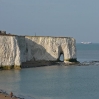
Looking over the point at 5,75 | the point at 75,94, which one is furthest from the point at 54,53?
the point at 75,94

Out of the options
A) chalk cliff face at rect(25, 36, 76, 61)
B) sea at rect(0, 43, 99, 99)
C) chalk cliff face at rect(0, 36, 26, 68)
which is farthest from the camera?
chalk cliff face at rect(25, 36, 76, 61)

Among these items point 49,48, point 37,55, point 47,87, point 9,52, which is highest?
point 49,48

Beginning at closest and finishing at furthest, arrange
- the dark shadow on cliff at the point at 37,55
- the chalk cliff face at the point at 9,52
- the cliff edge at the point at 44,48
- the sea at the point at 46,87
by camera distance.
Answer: the sea at the point at 46,87, the chalk cliff face at the point at 9,52, the cliff edge at the point at 44,48, the dark shadow on cliff at the point at 37,55

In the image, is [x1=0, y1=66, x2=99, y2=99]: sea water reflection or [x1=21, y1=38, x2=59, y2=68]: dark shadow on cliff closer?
[x1=0, y1=66, x2=99, y2=99]: sea water reflection

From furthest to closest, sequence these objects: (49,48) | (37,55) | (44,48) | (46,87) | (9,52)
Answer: (49,48), (44,48), (37,55), (9,52), (46,87)

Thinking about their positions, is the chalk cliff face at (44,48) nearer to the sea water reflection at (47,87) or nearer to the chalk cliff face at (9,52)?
the chalk cliff face at (9,52)

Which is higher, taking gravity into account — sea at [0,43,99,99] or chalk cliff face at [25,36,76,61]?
chalk cliff face at [25,36,76,61]

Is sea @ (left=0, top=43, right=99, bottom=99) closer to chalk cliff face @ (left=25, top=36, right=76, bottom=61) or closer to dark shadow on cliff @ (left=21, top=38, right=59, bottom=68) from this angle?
dark shadow on cliff @ (left=21, top=38, right=59, bottom=68)

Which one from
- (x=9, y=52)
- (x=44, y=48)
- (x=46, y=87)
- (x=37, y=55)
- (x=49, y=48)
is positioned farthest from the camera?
(x=49, y=48)

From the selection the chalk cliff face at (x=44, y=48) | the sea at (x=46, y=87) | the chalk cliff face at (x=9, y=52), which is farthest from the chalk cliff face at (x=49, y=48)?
the sea at (x=46, y=87)

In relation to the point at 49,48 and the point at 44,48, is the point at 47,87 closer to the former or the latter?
the point at 44,48

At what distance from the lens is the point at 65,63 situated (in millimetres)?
49156

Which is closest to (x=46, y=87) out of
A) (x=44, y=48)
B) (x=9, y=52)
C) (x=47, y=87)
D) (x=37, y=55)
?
(x=47, y=87)

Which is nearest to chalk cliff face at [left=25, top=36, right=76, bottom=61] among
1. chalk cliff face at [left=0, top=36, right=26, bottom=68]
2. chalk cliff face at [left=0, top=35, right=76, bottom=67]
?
chalk cliff face at [left=0, top=35, right=76, bottom=67]
